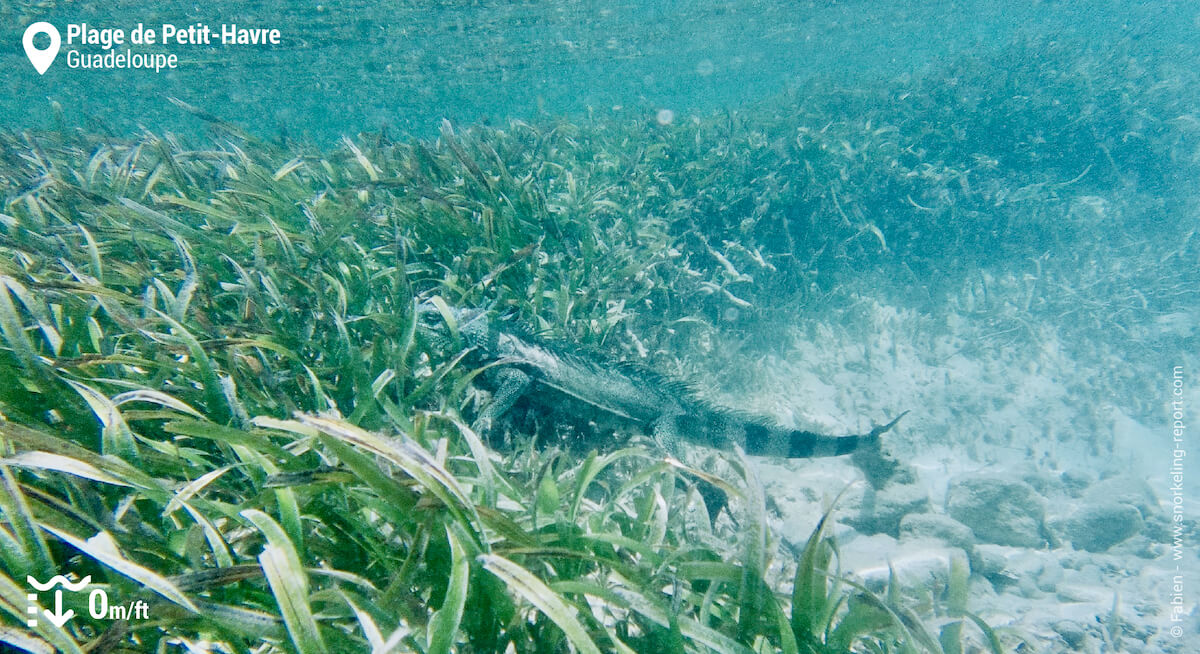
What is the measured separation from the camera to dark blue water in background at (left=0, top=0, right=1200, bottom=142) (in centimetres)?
1825

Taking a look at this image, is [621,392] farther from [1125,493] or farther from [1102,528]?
[1125,493]

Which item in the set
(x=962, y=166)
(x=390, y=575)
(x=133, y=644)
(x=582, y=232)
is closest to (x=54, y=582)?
(x=133, y=644)

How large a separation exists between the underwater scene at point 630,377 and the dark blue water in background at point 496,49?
174 inches

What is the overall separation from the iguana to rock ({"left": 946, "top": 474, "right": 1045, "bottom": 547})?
212cm

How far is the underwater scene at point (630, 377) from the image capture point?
1432 millimetres

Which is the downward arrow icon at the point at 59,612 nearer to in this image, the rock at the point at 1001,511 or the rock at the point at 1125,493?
the rock at the point at 1001,511

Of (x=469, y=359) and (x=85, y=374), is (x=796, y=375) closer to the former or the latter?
(x=469, y=359)

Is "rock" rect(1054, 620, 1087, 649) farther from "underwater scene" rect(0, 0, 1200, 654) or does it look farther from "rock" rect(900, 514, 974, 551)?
"rock" rect(900, 514, 974, 551)

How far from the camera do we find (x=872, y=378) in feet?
21.8

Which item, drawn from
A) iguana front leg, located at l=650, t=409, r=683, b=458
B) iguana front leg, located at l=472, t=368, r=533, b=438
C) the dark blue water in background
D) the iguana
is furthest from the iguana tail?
the dark blue water in background

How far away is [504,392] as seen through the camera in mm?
3139

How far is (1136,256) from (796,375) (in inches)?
294

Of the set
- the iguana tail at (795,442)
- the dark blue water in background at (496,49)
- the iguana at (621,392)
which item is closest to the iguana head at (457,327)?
the iguana at (621,392)

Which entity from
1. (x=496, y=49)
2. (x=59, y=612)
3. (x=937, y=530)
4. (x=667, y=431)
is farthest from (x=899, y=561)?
(x=496, y=49)
